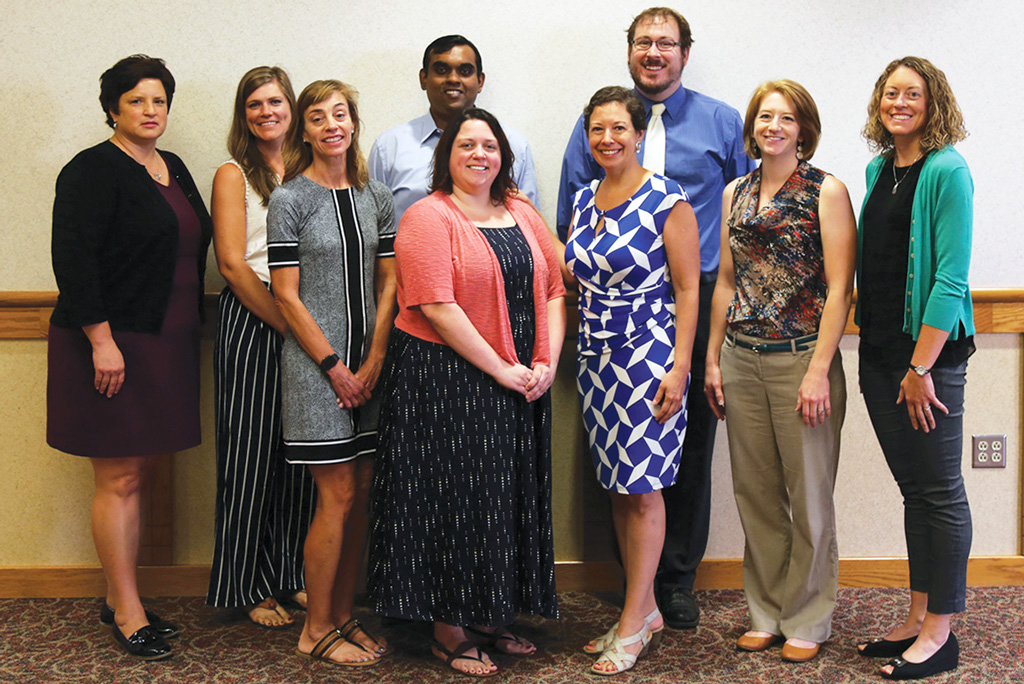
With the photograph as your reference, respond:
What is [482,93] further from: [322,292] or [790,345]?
[790,345]

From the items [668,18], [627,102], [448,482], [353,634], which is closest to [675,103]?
[668,18]

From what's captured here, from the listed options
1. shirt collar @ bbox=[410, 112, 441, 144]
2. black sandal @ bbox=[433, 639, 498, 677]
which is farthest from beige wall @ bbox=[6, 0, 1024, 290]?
black sandal @ bbox=[433, 639, 498, 677]

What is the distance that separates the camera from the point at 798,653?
2490 millimetres

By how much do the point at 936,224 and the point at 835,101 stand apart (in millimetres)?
979

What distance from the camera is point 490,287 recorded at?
2.31 metres

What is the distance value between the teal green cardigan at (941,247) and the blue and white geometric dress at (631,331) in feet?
2.01

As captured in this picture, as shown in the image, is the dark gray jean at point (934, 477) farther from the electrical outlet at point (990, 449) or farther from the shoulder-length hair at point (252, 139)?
the shoulder-length hair at point (252, 139)

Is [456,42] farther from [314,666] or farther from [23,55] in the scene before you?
[314,666]

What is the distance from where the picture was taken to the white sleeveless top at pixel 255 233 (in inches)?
104

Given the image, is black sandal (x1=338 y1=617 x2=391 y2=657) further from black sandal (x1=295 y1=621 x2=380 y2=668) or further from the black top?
the black top

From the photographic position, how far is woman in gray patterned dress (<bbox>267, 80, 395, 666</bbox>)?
2.40m

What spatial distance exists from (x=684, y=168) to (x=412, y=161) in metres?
0.87

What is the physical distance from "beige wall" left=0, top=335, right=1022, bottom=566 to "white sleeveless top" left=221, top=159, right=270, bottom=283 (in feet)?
1.82

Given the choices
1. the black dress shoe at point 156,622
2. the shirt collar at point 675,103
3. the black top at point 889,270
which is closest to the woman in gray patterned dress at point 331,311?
the black dress shoe at point 156,622
